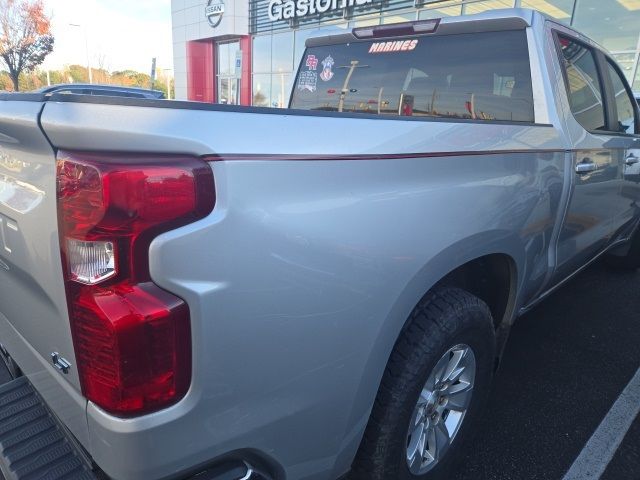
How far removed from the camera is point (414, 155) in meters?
1.53

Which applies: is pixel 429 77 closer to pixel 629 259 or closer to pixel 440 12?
pixel 629 259

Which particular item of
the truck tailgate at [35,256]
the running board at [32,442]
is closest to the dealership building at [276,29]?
the truck tailgate at [35,256]

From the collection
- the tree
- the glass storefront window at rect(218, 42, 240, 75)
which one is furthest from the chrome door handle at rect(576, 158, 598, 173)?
the tree

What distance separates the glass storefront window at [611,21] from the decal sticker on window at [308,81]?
27.1ft

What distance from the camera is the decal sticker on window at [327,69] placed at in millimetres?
3379

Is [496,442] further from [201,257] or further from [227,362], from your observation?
[201,257]

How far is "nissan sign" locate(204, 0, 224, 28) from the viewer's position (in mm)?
20094

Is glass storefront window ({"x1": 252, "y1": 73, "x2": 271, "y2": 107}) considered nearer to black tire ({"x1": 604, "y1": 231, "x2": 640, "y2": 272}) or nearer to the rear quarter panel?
black tire ({"x1": 604, "y1": 231, "x2": 640, "y2": 272})

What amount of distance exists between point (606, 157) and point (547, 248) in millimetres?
907

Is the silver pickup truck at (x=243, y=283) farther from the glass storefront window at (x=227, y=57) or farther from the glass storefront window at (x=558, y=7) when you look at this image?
the glass storefront window at (x=227, y=57)

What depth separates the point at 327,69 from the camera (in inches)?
134

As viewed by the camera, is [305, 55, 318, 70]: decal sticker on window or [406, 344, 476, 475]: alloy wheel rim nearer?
[406, 344, 476, 475]: alloy wheel rim

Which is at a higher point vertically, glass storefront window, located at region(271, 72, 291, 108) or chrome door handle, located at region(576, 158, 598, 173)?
glass storefront window, located at region(271, 72, 291, 108)

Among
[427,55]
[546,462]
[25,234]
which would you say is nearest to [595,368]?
[546,462]
